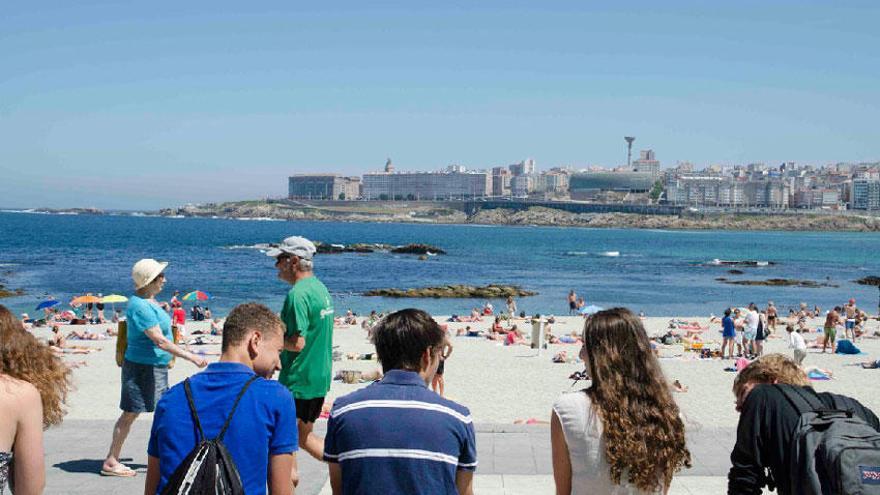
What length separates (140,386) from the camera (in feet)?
23.1

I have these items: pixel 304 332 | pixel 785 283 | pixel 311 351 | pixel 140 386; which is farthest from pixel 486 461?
pixel 785 283

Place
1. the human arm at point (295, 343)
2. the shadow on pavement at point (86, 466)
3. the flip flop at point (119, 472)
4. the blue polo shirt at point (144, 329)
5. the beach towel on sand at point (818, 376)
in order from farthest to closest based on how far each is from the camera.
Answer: the beach towel on sand at point (818, 376), the shadow on pavement at point (86, 466), the flip flop at point (119, 472), the blue polo shirt at point (144, 329), the human arm at point (295, 343)

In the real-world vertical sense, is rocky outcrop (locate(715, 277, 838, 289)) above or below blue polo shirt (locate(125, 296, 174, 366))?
below

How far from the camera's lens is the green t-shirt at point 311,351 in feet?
18.9

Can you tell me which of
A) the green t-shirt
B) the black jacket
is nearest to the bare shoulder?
the green t-shirt

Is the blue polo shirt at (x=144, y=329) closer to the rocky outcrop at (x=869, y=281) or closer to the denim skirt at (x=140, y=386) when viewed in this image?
the denim skirt at (x=140, y=386)

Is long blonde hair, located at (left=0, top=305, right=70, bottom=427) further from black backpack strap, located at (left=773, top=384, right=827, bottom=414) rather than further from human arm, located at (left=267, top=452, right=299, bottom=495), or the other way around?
black backpack strap, located at (left=773, top=384, right=827, bottom=414)

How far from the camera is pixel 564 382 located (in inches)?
605

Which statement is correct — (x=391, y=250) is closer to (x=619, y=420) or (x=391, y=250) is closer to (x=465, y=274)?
(x=465, y=274)

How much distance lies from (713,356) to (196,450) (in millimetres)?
18105

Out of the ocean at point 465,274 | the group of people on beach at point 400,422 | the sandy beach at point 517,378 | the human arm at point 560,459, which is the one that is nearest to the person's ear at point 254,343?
the group of people on beach at point 400,422

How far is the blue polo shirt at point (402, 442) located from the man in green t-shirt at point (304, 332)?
2.37 meters

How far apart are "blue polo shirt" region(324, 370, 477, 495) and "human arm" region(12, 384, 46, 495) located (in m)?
1.06

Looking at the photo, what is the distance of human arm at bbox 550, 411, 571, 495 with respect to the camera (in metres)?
3.41
